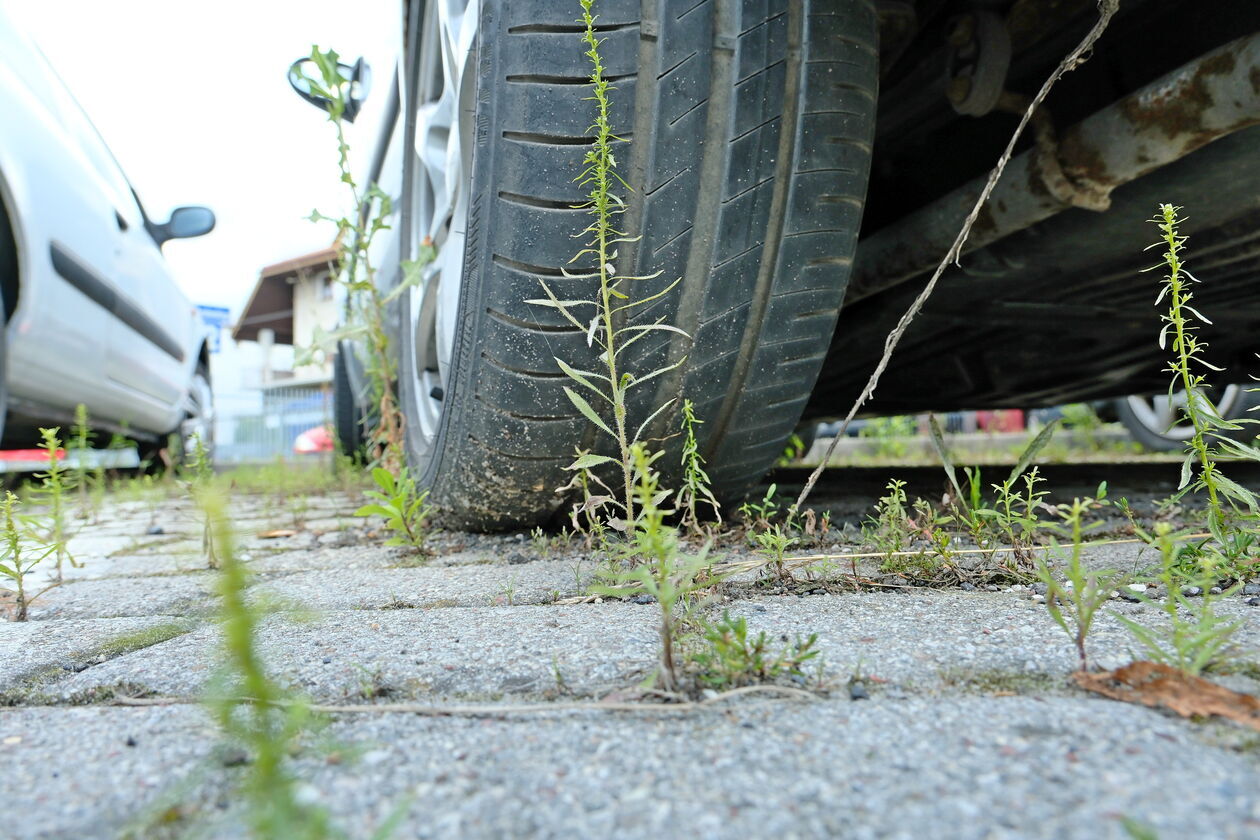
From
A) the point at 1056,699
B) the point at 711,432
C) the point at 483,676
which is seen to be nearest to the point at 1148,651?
Answer: the point at 1056,699

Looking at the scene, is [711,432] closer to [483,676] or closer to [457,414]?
[457,414]

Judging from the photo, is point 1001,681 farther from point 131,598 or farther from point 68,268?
point 68,268

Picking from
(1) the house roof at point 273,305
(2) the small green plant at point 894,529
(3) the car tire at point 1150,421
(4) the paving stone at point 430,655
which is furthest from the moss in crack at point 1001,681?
(1) the house roof at point 273,305

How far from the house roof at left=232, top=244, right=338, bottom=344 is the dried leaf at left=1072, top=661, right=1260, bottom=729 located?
25.4 metres

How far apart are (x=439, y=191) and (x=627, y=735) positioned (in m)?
1.68

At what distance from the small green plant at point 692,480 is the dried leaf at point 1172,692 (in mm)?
466

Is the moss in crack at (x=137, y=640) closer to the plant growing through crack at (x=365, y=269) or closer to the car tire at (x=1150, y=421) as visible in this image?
the plant growing through crack at (x=365, y=269)

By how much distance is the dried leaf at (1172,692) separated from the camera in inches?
24.9

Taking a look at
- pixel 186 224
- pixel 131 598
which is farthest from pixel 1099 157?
pixel 186 224

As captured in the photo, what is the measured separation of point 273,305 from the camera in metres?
29.3

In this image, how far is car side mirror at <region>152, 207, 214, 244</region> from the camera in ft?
15.5

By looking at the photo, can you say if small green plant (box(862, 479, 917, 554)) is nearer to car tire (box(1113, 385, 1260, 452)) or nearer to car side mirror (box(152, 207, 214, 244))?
car tire (box(1113, 385, 1260, 452))

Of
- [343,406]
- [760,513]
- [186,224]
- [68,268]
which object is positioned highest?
[186,224]

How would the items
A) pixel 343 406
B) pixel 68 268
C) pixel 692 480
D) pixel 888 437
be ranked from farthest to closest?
pixel 888 437 → pixel 343 406 → pixel 68 268 → pixel 692 480
